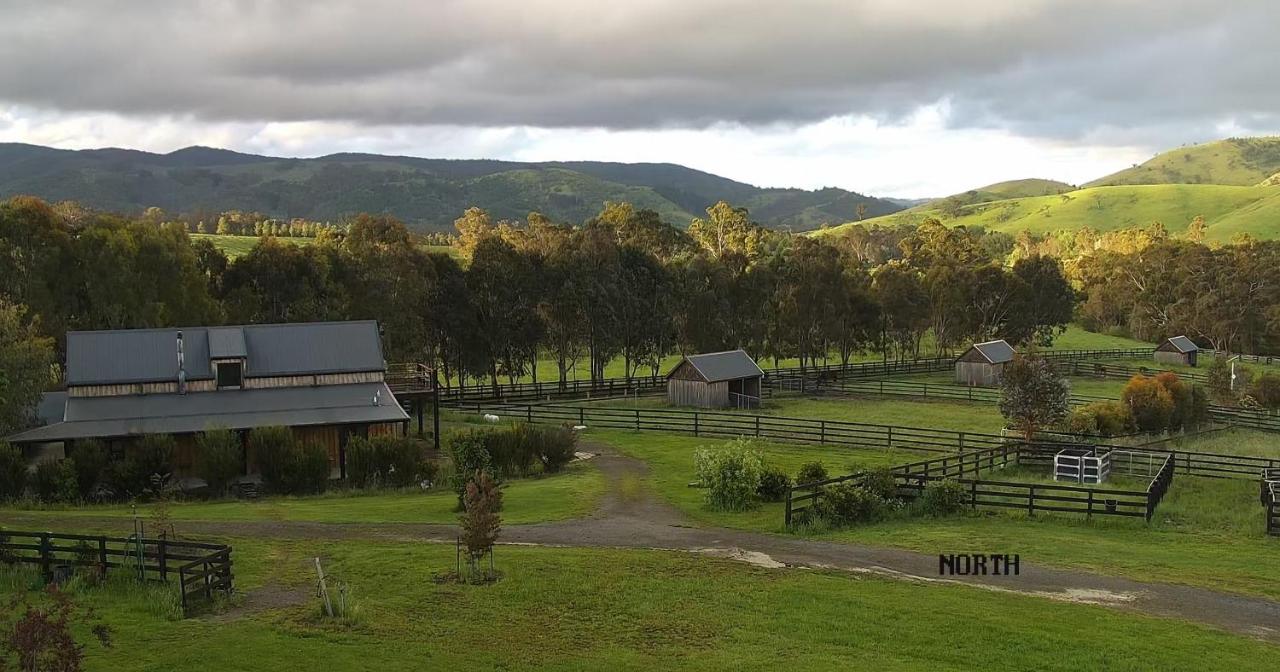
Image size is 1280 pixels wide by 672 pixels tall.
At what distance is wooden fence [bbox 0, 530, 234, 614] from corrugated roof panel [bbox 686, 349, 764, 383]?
3469 centimetres

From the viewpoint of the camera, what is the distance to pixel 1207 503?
25.2m

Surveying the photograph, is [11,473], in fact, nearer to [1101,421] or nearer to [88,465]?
[88,465]

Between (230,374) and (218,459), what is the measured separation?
7.39 meters

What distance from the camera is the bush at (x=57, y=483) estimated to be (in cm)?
2573

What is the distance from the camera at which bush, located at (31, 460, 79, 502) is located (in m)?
25.7

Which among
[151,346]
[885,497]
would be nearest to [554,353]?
[151,346]

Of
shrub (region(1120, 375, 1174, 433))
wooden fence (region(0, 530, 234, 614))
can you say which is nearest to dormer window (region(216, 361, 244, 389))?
wooden fence (region(0, 530, 234, 614))

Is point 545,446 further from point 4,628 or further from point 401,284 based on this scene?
point 401,284

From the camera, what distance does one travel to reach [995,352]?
64125mm

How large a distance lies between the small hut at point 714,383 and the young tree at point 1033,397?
16.0 metres

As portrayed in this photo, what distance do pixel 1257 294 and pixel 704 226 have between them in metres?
58.0

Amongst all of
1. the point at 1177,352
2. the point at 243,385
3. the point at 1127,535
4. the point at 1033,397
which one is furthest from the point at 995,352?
the point at 243,385

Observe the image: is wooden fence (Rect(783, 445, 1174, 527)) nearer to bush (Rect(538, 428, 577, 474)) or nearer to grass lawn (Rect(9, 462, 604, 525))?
grass lawn (Rect(9, 462, 604, 525))

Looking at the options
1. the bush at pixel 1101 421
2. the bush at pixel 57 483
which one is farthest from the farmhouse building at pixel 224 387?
the bush at pixel 1101 421
